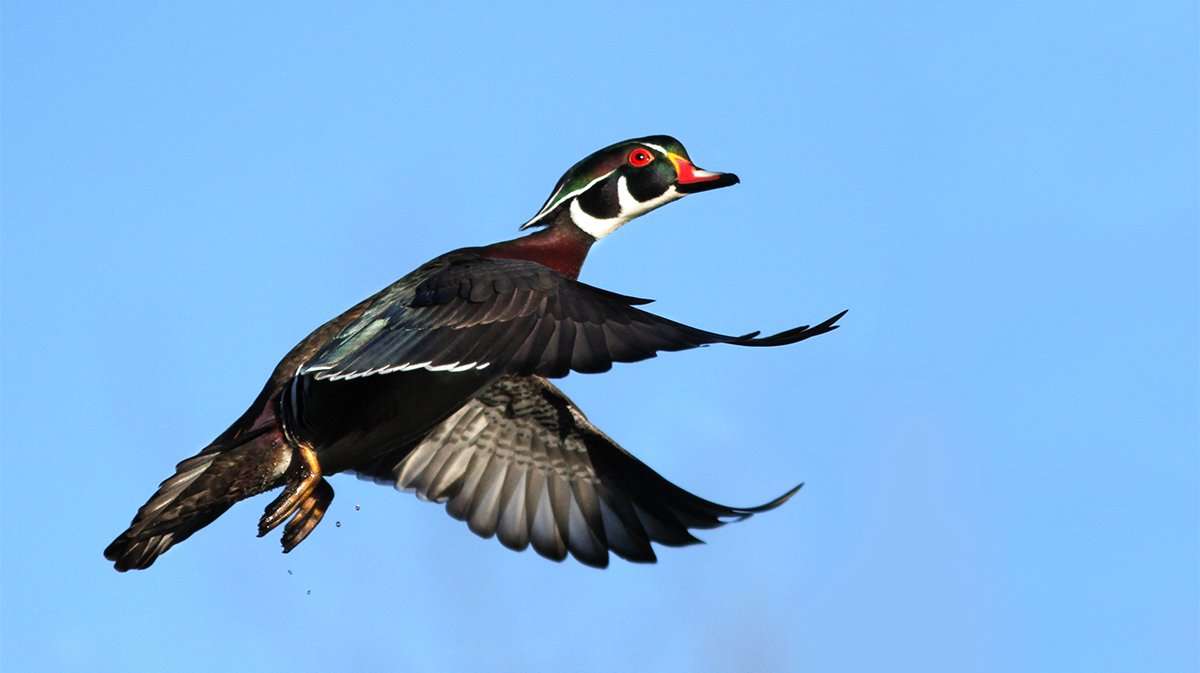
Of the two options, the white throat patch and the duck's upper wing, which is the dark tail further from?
the white throat patch

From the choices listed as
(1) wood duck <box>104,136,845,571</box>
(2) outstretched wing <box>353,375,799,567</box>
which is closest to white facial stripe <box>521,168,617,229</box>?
(1) wood duck <box>104,136,845,571</box>

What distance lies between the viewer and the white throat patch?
11.8 meters

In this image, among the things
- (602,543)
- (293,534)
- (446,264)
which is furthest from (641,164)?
(293,534)

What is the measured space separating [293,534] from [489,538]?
191 cm

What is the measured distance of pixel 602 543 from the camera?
1199cm

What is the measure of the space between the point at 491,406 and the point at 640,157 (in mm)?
1994

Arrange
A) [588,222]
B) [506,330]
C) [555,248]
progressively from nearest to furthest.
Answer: [506,330] < [555,248] < [588,222]

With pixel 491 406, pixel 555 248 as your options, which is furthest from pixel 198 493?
pixel 555 248

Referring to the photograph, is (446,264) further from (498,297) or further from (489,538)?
(489,538)

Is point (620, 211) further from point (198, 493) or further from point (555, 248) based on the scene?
point (198, 493)

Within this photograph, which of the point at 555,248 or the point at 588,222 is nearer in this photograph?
the point at 555,248

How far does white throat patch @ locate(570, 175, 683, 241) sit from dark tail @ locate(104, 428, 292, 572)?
2.57 m

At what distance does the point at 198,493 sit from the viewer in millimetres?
10086

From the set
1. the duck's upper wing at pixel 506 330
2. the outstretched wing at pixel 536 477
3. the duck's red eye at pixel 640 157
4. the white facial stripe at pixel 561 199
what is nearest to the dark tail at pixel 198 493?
the duck's upper wing at pixel 506 330
